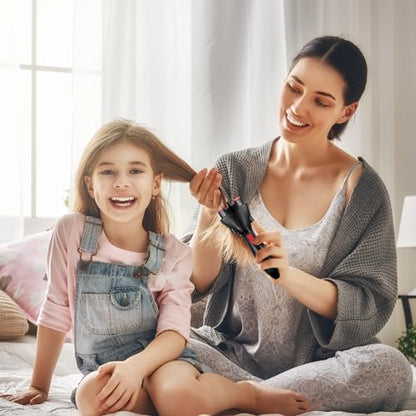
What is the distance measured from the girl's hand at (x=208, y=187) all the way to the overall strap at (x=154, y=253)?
0.11 meters

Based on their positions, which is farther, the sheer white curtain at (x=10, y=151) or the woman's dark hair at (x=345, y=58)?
the sheer white curtain at (x=10, y=151)

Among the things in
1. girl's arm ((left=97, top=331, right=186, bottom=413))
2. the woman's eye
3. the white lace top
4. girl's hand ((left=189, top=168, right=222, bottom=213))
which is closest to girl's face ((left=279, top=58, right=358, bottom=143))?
the woman's eye

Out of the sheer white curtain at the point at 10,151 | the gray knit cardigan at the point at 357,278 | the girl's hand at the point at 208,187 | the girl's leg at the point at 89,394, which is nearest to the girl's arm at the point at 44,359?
the girl's leg at the point at 89,394

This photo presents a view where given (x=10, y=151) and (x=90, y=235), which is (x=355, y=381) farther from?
(x=10, y=151)

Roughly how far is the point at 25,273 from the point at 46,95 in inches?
37.1

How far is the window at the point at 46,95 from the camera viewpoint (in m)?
2.78

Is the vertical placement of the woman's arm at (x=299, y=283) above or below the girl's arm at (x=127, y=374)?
above

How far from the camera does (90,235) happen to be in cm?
143

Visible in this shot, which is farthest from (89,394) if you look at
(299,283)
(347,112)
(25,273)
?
(25,273)

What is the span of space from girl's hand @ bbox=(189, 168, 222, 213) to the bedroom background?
1.38 m

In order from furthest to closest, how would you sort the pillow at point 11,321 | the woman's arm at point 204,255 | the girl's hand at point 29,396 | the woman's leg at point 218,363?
the pillow at point 11,321
the woman's arm at point 204,255
the woman's leg at point 218,363
the girl's hand at point 29,396

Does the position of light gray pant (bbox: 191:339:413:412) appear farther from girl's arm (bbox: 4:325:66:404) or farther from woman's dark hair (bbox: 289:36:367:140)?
woman's dark hair (bbox: 289:36:367:140)

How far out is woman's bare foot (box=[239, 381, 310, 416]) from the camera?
1.44 meters

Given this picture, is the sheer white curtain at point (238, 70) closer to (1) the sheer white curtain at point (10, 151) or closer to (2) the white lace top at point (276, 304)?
(1) the sheer white curtain at point (10, 151)
